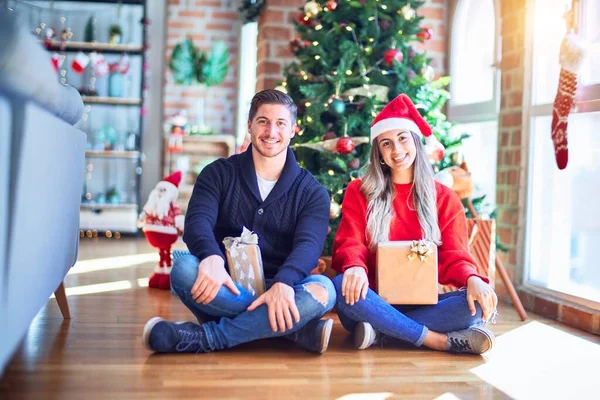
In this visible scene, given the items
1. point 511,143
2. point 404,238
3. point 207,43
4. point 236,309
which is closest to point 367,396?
point 236,309

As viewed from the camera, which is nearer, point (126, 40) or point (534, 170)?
point (534, 170)

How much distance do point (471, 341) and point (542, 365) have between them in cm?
23

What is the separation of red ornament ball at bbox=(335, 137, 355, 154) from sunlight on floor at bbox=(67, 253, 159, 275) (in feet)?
5.67

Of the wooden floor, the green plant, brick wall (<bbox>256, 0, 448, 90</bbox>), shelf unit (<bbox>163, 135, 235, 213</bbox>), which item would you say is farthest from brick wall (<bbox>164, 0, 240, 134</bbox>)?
the wooden floor

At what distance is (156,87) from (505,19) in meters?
4.09

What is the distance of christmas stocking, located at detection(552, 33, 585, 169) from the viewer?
10.7 ft

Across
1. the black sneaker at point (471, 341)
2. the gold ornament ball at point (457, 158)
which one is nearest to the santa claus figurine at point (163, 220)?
the gold ornament ball at point (457, 158)

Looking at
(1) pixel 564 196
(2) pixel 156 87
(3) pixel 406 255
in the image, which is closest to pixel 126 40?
(2) pixel 156 87

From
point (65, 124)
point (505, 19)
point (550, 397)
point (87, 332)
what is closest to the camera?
point (550, 397)

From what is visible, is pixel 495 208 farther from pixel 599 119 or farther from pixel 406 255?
pixel 406 255

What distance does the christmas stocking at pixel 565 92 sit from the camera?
3.27 m

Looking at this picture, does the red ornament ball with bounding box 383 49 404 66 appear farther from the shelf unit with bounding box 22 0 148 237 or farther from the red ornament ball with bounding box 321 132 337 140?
the shelf unit with bounding box 22 0 148 237

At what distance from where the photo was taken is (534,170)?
3.81 m

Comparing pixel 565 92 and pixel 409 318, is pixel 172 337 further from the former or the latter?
pixel 565 92
